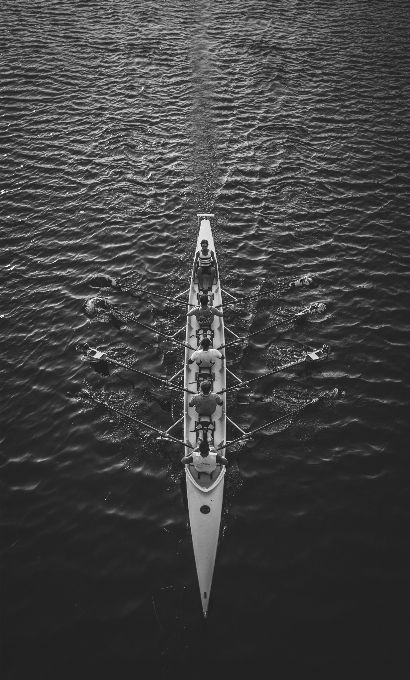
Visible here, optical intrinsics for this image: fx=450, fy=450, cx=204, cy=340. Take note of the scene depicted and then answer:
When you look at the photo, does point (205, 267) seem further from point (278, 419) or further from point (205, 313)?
point (278, 419)

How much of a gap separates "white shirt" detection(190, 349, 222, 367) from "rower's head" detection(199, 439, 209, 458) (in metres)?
3.63

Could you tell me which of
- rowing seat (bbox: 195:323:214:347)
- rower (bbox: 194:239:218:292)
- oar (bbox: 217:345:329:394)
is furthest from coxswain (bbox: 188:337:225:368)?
rower (bbox: 194:239:218:292)

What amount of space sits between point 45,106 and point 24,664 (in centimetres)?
3496

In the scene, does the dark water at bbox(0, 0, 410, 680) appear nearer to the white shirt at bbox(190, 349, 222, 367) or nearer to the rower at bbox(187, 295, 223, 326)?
the rower at bbox(187, 295, 223, 326)

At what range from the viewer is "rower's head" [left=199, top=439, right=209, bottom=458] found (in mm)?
13750

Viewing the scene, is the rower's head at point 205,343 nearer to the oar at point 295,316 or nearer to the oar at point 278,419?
the oar at point 295,316

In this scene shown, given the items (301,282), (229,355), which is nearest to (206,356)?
(229,355)

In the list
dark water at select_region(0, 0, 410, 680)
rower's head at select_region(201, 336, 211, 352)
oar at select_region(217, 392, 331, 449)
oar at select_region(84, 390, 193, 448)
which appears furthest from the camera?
rower's head at select_region(201, 336, 211, 352)

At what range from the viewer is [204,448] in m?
13.8

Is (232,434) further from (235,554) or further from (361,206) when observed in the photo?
(361,206)

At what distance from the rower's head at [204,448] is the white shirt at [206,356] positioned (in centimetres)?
363

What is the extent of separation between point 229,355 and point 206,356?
2.39 m

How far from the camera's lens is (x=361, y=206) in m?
25.8

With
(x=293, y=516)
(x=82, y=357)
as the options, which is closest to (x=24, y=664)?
(x=293, y=516)
